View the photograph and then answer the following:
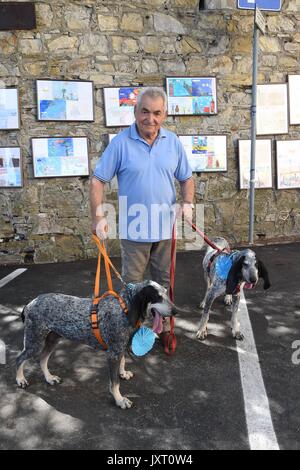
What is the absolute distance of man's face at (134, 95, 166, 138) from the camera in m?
3.23

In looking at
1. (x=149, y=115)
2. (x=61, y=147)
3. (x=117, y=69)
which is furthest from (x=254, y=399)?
(x=117, y=69)

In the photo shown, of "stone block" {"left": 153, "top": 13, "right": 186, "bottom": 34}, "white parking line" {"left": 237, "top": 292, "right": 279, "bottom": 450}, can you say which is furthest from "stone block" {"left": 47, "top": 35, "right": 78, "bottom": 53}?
Result: "white parking line" {"left": 237, "top": 292, "right": 279, "bottom": 450}

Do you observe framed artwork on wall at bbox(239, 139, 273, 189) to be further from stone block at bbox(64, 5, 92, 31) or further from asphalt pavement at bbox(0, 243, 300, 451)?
stone block at bbox(64, 5, 92, 31)

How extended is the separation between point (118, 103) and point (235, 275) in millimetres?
3867

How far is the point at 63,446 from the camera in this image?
8.41 ft

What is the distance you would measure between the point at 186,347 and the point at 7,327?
1.82m

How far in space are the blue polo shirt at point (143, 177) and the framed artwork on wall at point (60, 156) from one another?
10.3 feet

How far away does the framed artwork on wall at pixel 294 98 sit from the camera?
6.95 m

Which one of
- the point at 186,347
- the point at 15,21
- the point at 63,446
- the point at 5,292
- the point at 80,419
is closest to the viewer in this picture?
the point at 63,446

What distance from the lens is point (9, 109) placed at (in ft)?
20.5

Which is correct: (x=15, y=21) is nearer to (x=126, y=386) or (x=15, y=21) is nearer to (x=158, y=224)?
(x=158, y=224)

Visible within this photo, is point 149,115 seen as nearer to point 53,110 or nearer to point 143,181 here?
point 143,181

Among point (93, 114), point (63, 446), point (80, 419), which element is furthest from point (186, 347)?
point (93, 114)

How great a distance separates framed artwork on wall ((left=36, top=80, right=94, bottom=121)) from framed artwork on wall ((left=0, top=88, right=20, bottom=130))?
1.06ft
